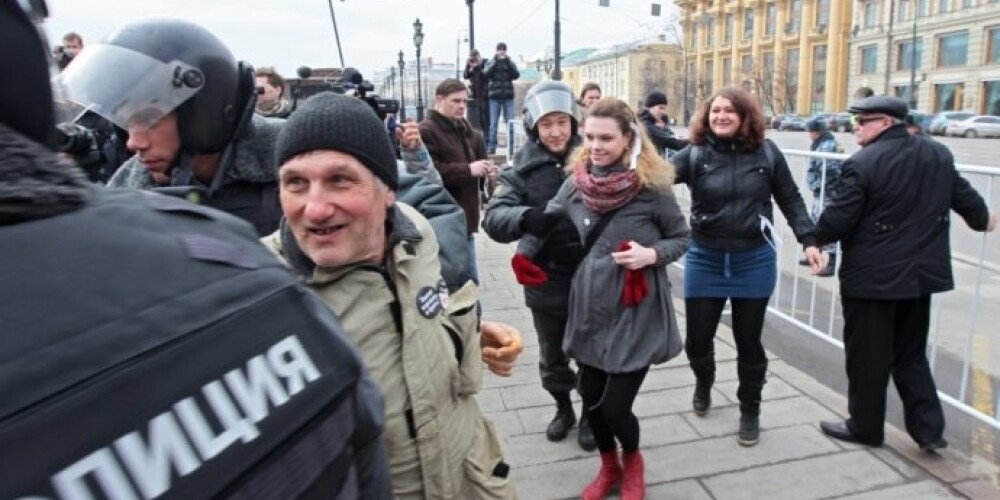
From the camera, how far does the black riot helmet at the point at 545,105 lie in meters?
3.55

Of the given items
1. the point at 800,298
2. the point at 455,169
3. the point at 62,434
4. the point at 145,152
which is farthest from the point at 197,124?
the point at 800,298

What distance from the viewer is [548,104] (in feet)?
11.7

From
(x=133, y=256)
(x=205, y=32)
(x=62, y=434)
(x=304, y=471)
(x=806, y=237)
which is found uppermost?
(x=205, y=32)

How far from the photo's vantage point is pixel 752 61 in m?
81.1

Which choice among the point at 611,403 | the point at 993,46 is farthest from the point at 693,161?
the point at 993,46

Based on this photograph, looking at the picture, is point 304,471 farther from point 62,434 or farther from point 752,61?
point 752,61

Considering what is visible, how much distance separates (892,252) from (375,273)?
270cm

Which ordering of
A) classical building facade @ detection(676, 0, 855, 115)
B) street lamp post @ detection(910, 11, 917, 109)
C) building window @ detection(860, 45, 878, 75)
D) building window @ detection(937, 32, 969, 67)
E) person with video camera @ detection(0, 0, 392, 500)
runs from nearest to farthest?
person with video camera @ detection(0, 0, 392, 500) → street lamp post @ detection(910, 11, 917, 109) → building window @ detection(937, 32, 969, 67) → building window @ detection(860, 45, 878, 75) → classical building facade @ detection(676, 0, 855, 115)

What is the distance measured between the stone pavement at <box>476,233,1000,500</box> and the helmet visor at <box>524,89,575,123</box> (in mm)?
1676

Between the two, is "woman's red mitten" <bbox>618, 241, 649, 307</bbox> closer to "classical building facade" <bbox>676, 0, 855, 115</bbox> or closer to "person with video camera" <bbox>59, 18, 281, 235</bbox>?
"person with video camera" <bbox>59, 18, 281, 235</bbox>

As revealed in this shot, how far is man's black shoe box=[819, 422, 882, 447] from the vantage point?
11.2 feet

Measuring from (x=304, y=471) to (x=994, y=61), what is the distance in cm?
6642

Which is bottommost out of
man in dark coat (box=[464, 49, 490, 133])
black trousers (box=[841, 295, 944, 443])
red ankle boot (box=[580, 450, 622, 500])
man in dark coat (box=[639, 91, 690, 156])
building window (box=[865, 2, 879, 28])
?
red ankle boot (box=[580, 450, 622, 500])

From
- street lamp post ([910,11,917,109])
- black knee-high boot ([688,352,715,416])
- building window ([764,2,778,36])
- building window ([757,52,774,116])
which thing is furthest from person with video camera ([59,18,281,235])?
building window ([764,2,778,36])
